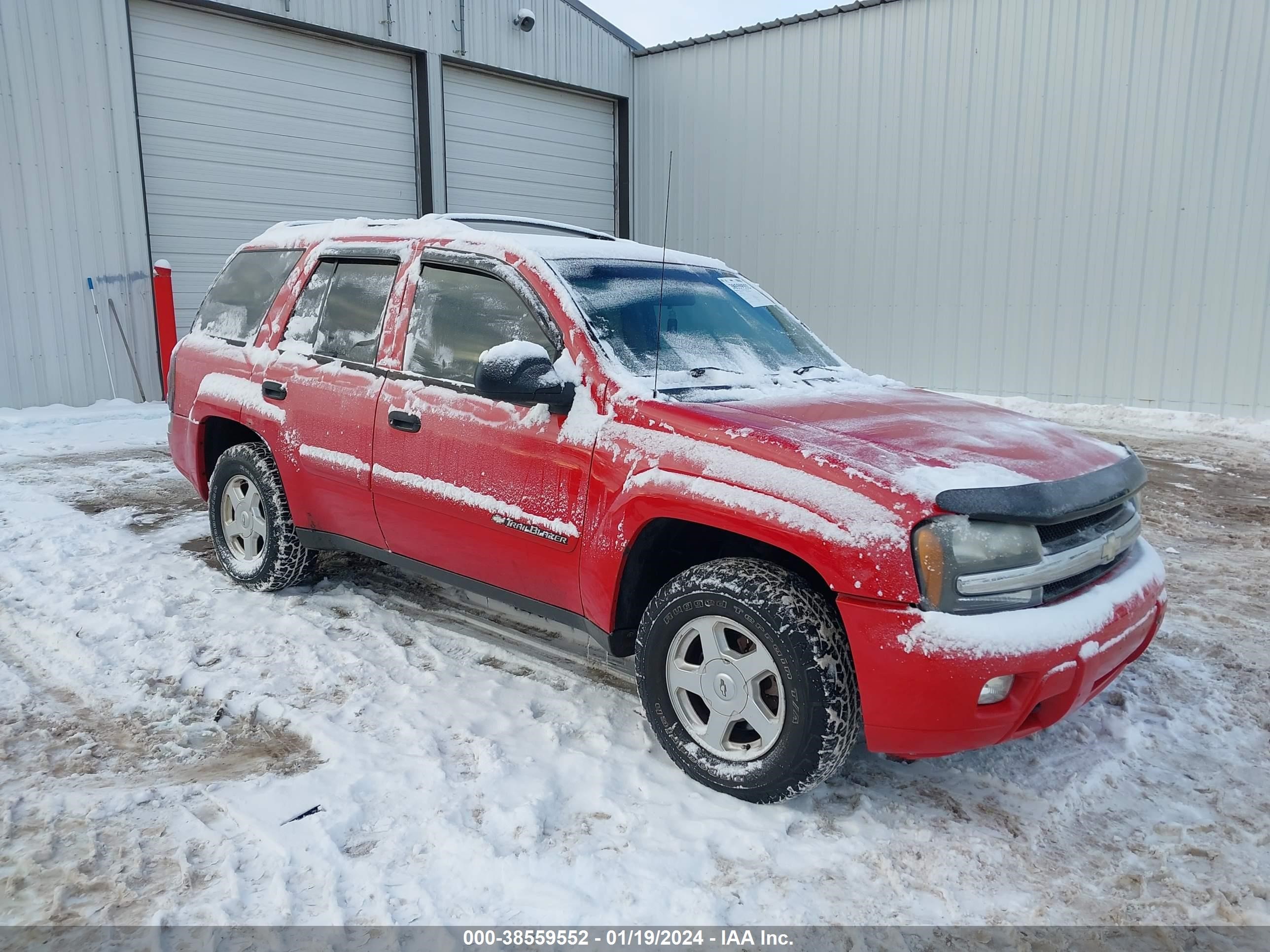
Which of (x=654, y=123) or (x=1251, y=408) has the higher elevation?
(x=654, y=123)

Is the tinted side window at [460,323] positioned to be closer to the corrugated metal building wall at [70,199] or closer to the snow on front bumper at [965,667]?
the snow on front bumper at [965,667]

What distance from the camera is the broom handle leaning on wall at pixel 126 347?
421 inches

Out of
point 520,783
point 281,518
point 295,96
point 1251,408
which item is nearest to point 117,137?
point 295,96

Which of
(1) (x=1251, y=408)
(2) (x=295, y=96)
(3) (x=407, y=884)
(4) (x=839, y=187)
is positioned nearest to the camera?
(3) (x=407, y=884)

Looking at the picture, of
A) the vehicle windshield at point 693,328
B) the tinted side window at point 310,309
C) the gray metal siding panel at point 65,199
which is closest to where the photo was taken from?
the vehicle windshield at point 693,328

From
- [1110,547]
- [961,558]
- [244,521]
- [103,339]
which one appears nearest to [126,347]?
[103,339]

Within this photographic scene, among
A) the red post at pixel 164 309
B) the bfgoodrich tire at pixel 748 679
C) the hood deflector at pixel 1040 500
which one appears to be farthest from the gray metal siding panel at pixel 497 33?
the hood deflector at pixel 1040 500

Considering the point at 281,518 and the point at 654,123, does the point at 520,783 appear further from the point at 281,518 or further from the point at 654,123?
the point at 654,123

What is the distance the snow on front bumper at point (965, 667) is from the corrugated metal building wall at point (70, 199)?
10.8m

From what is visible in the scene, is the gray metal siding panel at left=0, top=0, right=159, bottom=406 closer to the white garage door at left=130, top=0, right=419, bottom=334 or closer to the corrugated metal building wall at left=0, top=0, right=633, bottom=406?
the corrugated metal building wall at left=0, top=0, right=633, bottom=406

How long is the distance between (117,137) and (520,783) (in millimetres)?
10551

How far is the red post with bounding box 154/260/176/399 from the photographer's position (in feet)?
35.0

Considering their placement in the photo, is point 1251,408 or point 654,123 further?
point 654,123

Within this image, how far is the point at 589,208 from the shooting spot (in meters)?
15.8
